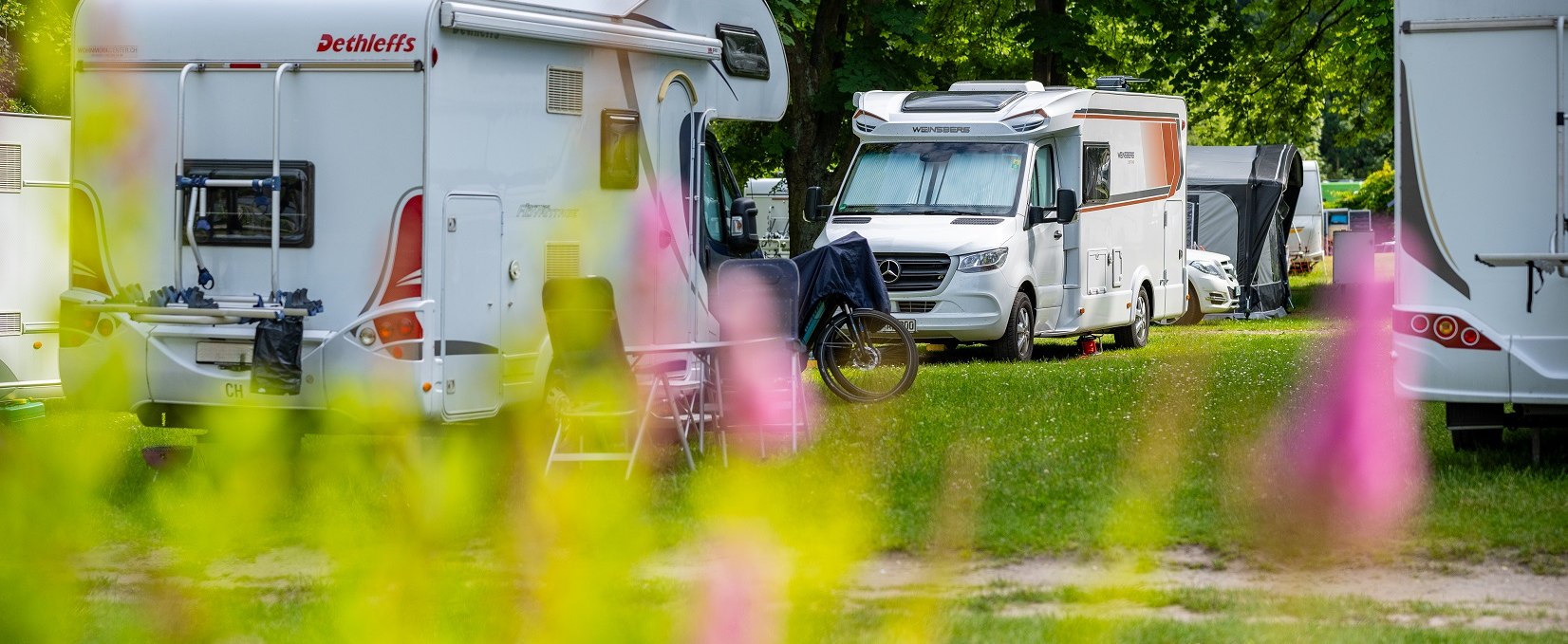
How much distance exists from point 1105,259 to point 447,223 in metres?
10.6

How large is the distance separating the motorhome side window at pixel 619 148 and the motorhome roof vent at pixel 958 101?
23.9ft

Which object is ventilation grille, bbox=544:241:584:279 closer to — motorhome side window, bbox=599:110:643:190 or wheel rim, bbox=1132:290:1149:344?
motorhome side window, bbox=599:110:643:190

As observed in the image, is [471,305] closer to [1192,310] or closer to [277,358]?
[277,358]

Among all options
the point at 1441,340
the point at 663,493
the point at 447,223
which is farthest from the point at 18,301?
the point at 1441,340

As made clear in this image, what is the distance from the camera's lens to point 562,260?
1036 cm

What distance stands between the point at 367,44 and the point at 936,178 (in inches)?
359

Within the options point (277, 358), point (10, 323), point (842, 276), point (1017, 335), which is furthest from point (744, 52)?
point (1017, 335)

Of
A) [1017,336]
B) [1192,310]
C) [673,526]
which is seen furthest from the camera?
[1192,310]

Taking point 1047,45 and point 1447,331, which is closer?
point 1447,331

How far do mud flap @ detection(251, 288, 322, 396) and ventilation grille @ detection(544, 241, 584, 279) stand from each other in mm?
1470

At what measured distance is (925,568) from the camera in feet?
25.2

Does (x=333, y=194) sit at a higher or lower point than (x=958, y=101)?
lower

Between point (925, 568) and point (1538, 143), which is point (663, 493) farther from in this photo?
point (1538, 143)

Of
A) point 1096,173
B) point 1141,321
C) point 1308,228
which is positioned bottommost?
point 1141,321
